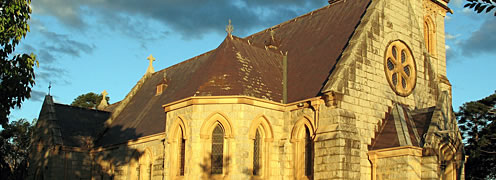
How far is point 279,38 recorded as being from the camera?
28.9m

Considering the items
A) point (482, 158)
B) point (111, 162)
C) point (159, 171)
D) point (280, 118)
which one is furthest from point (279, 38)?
point (482, 158)

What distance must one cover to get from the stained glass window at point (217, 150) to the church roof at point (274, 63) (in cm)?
150

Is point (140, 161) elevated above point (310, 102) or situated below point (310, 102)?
below

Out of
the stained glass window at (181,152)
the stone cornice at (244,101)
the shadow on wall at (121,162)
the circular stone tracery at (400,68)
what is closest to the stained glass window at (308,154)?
the stone cornice at (244,101)

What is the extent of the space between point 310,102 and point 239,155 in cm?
342

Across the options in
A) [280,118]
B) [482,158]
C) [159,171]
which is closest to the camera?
[280,118]

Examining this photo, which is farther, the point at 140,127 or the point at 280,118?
the point at 140,127

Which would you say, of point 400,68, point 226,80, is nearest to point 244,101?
point 226,80

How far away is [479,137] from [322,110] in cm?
3062

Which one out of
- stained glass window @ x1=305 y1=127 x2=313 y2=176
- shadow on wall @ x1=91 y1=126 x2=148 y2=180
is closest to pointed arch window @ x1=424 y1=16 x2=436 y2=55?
stained glass window @ x1=305 y1=127 x2=313 y2=176

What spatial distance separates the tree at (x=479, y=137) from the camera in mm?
44000

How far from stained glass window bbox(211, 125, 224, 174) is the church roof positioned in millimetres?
1504

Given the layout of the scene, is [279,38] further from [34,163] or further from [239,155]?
[34,163]

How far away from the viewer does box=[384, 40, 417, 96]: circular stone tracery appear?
23.8 metres
